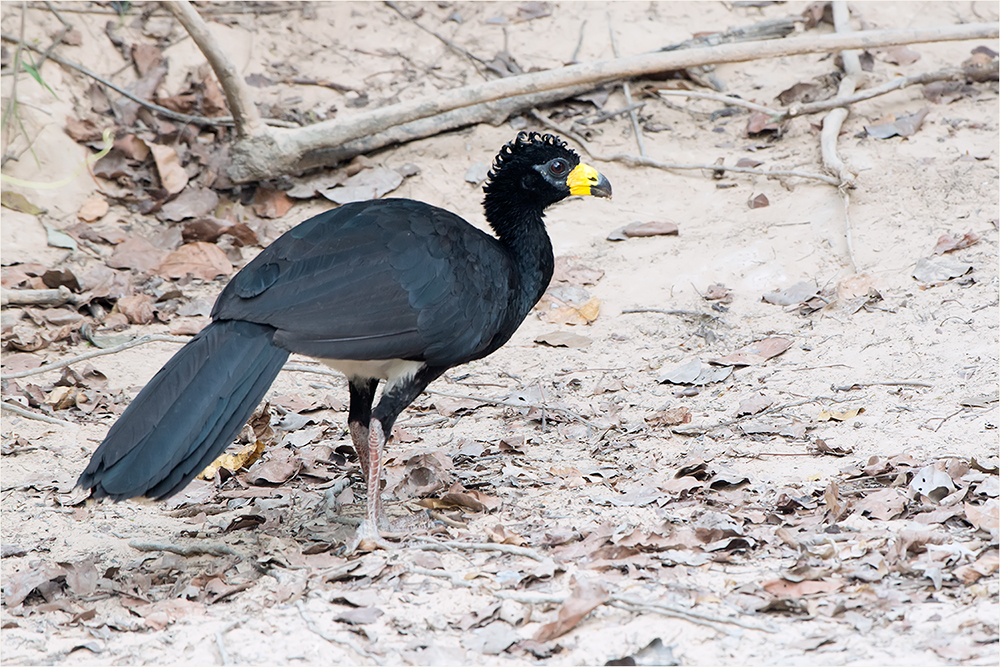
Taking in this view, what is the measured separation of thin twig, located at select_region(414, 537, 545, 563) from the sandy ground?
28 millimetres

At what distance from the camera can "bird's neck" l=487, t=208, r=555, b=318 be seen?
4.60 metres

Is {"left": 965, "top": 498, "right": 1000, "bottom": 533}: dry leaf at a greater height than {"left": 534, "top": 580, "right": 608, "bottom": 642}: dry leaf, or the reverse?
{"left": 534, "top": 580, "right": 608, "bottom": 642}: dry leaf

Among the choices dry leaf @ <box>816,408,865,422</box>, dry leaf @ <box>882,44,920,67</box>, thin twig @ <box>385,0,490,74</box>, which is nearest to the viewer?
dry leaf @ <box>816,408,865,422</box>

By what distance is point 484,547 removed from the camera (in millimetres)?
3549

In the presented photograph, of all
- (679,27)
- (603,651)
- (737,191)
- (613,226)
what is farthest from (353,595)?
(679,27)

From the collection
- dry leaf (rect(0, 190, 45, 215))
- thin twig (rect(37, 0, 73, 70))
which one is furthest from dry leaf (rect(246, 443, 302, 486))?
thin twig (rect(37, 0, 73, 70))

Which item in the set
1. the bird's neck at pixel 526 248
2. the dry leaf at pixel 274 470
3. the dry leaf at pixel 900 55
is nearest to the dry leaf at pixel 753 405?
the bird's neck at pixel 526 248

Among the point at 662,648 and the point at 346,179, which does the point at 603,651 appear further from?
the point at 346,179

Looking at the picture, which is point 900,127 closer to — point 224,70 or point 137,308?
point 224,70

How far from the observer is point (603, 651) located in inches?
112

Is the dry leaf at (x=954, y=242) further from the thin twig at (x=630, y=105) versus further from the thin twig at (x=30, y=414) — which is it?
the thin twig at (x=30, y=414)

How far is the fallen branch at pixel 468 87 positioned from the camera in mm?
6809

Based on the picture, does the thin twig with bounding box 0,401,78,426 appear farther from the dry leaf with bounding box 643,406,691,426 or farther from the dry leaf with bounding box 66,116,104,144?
the dry leaf with bounding box 66,116,104,144

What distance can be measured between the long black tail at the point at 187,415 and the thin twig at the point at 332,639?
0.58 meters
